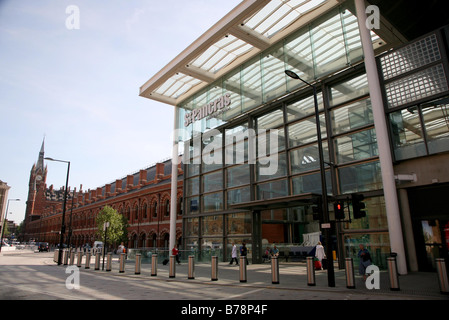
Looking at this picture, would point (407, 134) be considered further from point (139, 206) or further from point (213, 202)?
point (139, 206)

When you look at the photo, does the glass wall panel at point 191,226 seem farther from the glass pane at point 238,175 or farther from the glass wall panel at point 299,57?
the glass wall panel at point 299,57

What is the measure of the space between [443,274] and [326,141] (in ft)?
31.3

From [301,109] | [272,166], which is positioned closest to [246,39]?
[301,109]

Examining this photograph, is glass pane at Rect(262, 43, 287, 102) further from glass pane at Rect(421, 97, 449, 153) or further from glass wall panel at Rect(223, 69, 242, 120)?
glass pane at Rect(421, 97, 449, 153)

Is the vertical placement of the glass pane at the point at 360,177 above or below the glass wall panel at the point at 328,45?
below

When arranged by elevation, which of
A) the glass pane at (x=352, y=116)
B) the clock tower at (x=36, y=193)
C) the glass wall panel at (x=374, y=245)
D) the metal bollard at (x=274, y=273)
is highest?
the clock tower at (x=36, y=193)

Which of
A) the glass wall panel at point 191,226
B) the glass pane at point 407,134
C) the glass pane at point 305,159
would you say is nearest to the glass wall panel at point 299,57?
the glass pane at point 305,159

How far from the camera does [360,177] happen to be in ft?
50.5

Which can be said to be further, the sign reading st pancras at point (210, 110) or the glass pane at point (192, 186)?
the glass pane at point (192, 186)

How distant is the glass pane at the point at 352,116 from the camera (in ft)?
51.4

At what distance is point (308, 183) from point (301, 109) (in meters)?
4.69

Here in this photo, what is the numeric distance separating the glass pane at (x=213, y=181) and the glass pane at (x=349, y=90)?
1022 cm

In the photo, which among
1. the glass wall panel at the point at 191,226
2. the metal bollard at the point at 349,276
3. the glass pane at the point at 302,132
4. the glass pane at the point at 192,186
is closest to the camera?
the metal bollard at the point at 349,276
